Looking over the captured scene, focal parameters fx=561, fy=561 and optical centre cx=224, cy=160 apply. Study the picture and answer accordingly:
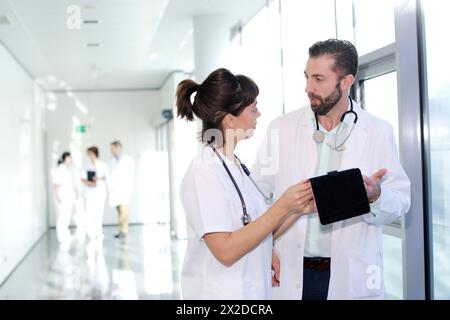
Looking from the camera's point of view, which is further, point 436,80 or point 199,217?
point 436,80

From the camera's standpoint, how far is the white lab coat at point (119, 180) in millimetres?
8262

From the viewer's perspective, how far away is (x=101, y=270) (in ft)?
18.6

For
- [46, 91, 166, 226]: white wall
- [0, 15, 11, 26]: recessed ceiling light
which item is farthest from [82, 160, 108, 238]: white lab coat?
[0, 15, 11, 26]: recessed ceiling light

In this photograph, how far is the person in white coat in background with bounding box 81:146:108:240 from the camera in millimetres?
8297

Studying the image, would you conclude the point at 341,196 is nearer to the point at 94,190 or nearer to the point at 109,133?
the point at 94,190

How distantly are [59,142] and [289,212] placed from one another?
9239 mm

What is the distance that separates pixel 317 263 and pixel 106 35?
12.9 feet

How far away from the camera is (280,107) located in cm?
339

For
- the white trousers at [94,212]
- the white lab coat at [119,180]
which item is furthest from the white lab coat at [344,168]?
the white trousers at [94,212]

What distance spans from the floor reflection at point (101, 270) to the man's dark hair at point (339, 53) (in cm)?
281

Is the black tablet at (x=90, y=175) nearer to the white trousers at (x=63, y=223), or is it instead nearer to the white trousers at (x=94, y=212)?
the white trousers at (x=94, y=212)
